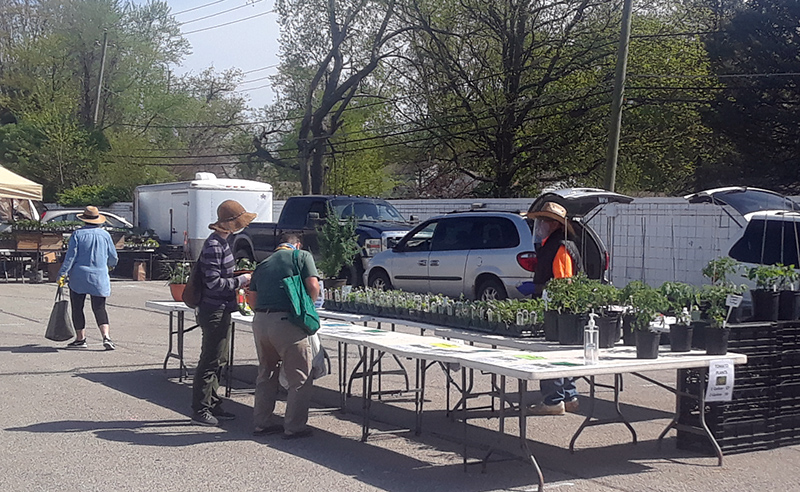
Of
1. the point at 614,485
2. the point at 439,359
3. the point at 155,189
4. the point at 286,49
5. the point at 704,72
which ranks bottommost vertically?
the point at 614,485

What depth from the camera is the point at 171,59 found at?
60688 mm

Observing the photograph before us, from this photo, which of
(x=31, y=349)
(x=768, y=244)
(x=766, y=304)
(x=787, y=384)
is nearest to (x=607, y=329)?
(x=766, y=304)

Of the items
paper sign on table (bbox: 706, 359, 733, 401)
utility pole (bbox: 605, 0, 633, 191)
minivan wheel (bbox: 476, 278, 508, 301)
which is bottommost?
paper sign on table (bbox: 706, 359, 733, 401)

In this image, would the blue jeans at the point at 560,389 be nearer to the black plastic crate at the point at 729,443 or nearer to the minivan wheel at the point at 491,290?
the black plastic crate at the point at 729,443

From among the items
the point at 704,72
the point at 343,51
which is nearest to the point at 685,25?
the point at 704,72

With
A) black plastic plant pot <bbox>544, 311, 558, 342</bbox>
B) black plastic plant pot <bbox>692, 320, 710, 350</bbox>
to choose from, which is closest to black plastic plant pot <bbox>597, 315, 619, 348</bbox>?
black plastic plant pot <bbox>544, 311, 558, 342</bbox>

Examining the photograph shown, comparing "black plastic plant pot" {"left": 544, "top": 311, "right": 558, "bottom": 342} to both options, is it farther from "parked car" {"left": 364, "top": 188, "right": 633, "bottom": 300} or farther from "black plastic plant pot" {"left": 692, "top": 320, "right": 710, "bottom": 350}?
"parked car" {"left": 364, "top": 188, "right": 633, "bottom": 300}

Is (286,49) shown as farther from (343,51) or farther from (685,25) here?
(685,25)

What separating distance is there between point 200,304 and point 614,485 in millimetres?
3923

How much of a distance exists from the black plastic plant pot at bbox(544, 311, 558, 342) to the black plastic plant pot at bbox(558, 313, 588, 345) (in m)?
0.06

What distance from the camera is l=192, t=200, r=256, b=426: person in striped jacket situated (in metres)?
8.30

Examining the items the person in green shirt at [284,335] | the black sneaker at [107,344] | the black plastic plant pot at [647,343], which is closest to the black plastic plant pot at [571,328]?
the black plastic plant pot at [647,343]

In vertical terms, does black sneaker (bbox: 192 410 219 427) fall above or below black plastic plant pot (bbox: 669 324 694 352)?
below

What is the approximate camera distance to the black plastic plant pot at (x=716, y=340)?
22.9ft
